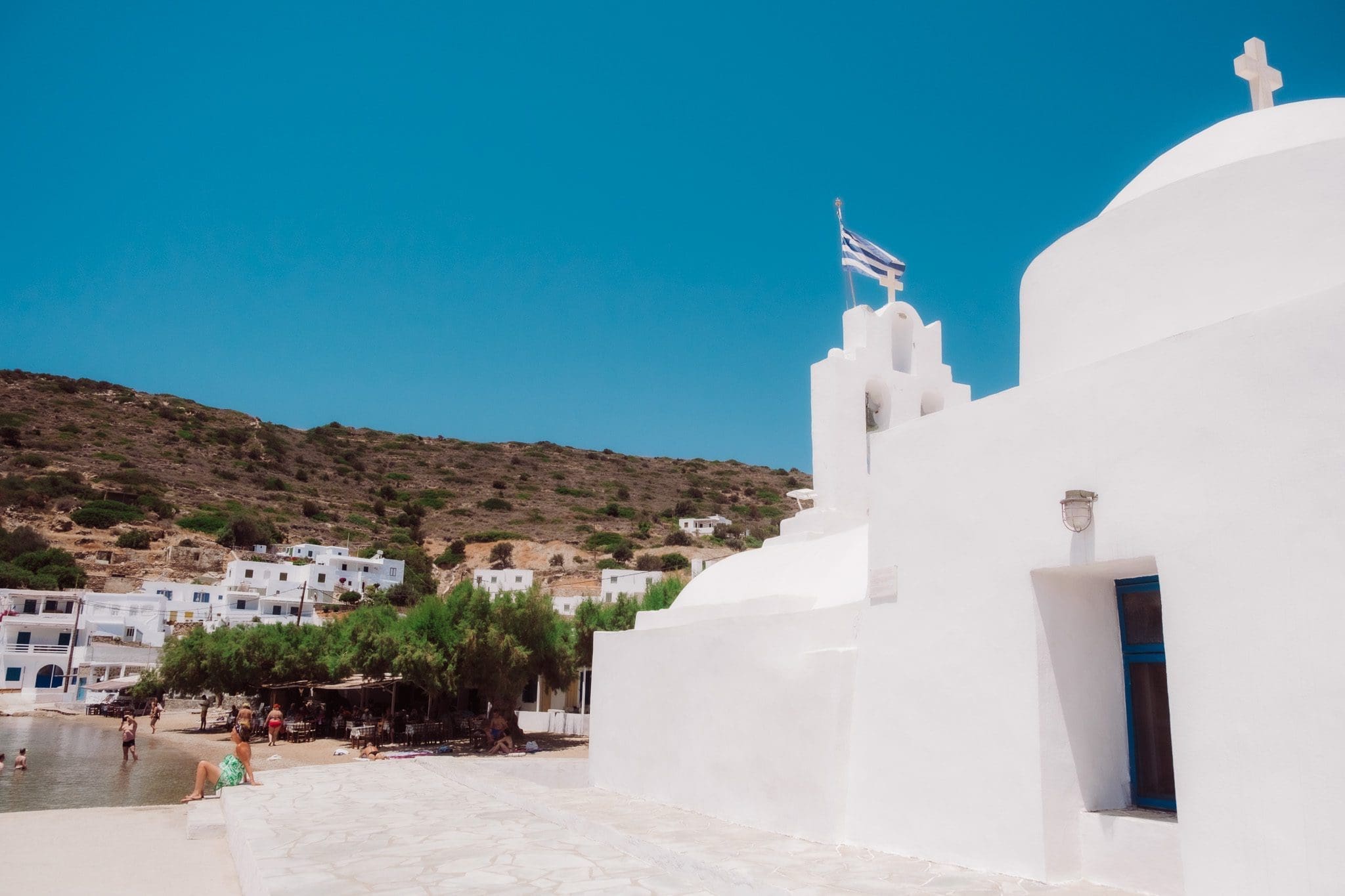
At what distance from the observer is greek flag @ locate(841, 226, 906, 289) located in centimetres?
1202

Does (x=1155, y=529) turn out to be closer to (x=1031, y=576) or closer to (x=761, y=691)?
(x=1031, y=576)

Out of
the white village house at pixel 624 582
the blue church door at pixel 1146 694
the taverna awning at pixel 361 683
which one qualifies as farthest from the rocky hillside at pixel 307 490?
the blue church door at pixel 1146 694

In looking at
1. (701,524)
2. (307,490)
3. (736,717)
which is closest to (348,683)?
(736,717)

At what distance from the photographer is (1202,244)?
736 cm

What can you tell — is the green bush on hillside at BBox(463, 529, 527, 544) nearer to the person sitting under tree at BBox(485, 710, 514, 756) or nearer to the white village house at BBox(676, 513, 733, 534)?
the white village house at BBox(676, 513, 733, 534)

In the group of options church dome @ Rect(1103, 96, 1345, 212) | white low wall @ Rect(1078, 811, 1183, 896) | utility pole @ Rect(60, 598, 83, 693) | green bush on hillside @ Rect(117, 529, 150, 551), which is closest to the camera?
white low wall @ Rect(1078, 811, 1183, 896)

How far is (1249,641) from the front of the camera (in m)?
5.61

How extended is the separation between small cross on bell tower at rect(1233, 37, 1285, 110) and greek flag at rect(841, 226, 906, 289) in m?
4.43

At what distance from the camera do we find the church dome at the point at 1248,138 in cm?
776

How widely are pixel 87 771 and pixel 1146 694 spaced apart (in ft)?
76.4

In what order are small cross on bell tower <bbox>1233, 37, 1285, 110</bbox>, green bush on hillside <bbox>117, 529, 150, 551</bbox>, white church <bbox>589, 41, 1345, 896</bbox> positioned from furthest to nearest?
green bush on hillside <bbox>117, 529, 150, 551</bbox>, small cross on bell tower <bbox>1233, 37, 1285, 110</bbox>, white church <bbox>589, 41, 1345, 896</bbox>

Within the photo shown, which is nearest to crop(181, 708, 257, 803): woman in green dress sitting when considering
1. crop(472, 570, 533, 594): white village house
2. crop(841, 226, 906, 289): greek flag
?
crop(841, 226, 906, 289): greek flag

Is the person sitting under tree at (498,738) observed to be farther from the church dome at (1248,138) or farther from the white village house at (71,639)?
the white village house at (71,639)

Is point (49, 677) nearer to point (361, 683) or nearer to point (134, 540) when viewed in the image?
point (134, 540)
